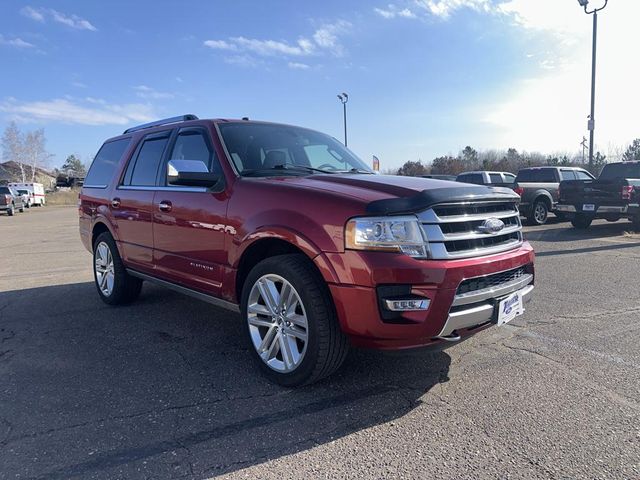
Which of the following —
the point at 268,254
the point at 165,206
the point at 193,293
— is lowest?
the point at 193,293

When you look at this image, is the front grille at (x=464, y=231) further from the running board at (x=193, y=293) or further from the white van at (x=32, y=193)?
the white van at (x=32, y=193)

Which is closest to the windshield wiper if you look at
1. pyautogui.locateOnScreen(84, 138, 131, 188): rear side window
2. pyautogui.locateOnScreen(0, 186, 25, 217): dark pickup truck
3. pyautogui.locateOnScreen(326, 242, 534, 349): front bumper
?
pyautogui.locateOnScreen(326, 242, 534, 349): front bumper

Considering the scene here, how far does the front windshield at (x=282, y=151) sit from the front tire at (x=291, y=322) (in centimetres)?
103

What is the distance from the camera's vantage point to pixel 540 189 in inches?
602

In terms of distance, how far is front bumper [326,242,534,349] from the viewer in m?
2.80

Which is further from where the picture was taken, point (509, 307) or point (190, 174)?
point (190, 174)

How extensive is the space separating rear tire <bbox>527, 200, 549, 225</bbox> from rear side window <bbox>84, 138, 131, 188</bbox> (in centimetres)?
1300

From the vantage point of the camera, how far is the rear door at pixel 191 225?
12.8ft

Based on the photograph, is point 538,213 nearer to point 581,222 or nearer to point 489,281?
point 581,222

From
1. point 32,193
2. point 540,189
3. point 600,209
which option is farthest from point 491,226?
point 32,193

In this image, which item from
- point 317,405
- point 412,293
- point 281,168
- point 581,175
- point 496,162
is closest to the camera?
point 412,293

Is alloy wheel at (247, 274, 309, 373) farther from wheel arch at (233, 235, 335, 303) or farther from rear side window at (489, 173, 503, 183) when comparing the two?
rear side window at (489, 173, 503, 183)

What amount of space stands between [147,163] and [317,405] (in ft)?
10.8

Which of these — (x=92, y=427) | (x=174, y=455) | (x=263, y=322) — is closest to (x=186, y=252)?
(x=263, y=322)
